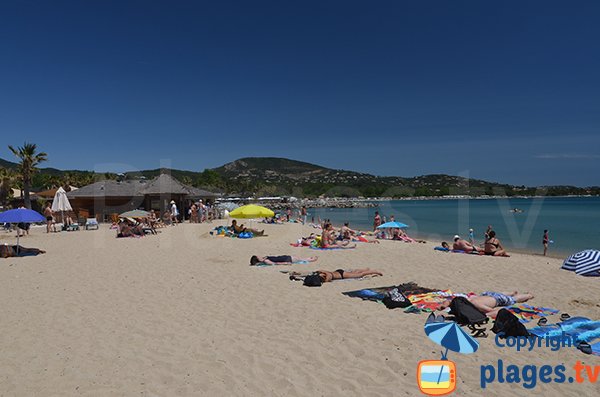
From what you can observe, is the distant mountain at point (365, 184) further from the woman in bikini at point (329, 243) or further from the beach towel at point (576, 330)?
the beach towel at point (576, 330)

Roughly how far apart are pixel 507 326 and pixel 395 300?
1.75m

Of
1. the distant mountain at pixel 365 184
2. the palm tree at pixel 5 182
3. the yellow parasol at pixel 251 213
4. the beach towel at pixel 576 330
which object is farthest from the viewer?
the distant mountain at pixel 365 184

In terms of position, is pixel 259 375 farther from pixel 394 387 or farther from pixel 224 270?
pixel 224 270

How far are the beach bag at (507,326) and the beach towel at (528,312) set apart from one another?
706 mm

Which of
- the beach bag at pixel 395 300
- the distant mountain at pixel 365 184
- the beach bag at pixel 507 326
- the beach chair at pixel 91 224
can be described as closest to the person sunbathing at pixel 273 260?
the beach bag at pixel 395 300

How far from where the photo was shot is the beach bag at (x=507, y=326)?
5.07 m

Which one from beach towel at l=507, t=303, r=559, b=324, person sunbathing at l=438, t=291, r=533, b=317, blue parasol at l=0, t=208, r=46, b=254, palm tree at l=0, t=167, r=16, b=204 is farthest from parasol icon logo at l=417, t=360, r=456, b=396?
palm tree at l=0, t=167, r=16, b=204

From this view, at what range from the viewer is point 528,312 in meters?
6.11

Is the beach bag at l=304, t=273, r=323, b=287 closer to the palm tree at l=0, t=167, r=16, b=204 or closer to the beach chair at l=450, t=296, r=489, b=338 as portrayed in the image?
the beach chair at l=450, t=296, r=489, b=338

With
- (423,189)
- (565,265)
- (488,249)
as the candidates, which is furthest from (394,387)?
(423,189)

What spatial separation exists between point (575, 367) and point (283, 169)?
195369mm

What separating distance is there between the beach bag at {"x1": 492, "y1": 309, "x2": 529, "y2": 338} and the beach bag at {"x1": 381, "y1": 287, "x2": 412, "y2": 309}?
1.44m

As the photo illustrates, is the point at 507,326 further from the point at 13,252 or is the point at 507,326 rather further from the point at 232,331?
the point at 13,252

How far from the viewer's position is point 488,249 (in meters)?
12.8
